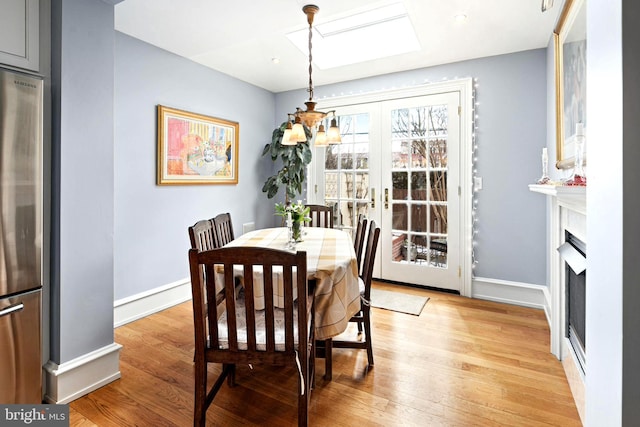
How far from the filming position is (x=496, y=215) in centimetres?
336

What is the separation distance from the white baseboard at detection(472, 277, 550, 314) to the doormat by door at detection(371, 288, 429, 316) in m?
0.58

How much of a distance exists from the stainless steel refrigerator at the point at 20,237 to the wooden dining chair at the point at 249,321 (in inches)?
37.1

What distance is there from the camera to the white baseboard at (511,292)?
317 cm

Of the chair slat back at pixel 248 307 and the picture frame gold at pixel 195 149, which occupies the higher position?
the picture frame gold at pixel 195 149

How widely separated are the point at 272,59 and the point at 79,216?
99.2 inches

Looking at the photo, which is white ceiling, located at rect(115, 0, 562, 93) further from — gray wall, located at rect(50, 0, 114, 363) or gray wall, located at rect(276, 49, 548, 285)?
gray wall, located at rect(50, 0, 114, 363)

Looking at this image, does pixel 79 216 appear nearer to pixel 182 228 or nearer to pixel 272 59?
pixel 182 228

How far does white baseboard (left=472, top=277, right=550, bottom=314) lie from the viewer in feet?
10.4

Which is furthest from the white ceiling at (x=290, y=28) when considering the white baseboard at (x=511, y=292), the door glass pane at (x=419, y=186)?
the white baseboard at (x=511, y=292)

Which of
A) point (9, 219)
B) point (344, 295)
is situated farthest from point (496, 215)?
point (9, 219)

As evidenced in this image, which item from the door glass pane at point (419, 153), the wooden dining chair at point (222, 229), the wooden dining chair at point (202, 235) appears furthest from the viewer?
the door glass pane at point (419, 153)

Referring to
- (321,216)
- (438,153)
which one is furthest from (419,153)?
(321,216)

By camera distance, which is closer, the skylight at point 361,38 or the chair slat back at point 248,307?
the chair slat back at point 248,307

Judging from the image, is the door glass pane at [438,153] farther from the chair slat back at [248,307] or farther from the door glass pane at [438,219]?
the chair slat back at [248,307]
